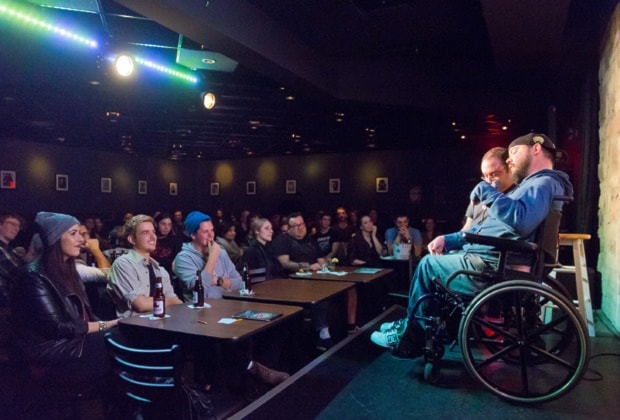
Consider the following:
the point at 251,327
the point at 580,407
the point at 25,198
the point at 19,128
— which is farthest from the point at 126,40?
the point at 25,198

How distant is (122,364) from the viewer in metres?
2.09

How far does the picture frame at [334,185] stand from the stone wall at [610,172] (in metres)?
8.64

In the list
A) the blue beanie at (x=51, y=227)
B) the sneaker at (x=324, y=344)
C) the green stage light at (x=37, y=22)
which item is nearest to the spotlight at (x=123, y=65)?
the green stage light at (x=37, y=22)

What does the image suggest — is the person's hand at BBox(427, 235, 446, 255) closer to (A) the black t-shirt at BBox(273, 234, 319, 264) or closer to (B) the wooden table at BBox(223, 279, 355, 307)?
(B) the wooden table at BBox(223, 279, 355, 307)

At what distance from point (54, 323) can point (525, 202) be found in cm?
252

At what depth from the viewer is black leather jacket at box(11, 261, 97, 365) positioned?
2449mm

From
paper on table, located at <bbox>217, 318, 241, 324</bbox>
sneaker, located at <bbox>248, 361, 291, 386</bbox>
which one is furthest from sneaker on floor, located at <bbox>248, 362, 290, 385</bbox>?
paper on table, located at <bbox>217, 318, 241, 324</bbox>

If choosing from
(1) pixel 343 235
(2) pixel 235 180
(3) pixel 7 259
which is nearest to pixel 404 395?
(3) pixel 7 259

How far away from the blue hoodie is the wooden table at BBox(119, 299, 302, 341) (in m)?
1.29

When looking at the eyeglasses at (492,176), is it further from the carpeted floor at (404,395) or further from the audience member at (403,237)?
the audience member at (403,237)

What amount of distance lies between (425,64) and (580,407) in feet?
18.5

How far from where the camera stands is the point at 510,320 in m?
2.24

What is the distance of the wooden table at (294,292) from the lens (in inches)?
123

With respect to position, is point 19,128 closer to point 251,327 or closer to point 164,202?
point 164,202
